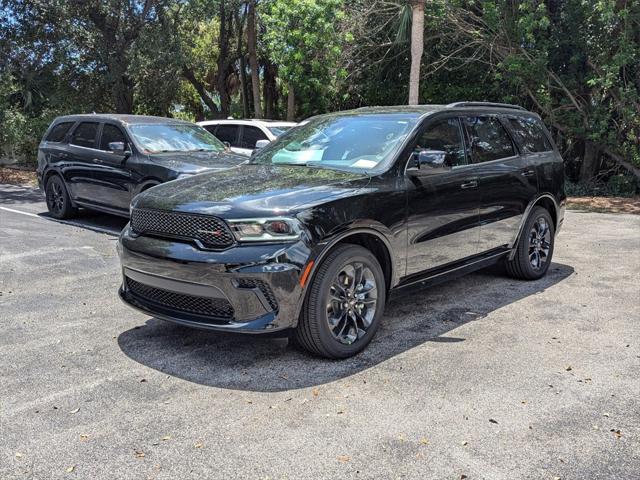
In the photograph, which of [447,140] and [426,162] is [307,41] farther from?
[426,162]

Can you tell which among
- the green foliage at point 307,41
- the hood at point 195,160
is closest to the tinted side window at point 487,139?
the hood at point 195,160

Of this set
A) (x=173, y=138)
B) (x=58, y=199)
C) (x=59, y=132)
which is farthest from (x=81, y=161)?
(x=173, y=138)

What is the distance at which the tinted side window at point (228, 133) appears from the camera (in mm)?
12289

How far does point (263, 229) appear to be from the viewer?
3.94m

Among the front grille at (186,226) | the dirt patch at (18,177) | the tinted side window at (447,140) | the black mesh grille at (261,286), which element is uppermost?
the tinted side window at (447,140)

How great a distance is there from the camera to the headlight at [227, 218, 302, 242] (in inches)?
155

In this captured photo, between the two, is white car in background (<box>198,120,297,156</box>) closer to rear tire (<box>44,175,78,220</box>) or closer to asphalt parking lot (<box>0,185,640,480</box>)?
rear tire (<box>44,175,78,220</box>)

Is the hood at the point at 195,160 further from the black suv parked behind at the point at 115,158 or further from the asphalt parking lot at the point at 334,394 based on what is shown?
the asphalt parking lot at the point at 334,394

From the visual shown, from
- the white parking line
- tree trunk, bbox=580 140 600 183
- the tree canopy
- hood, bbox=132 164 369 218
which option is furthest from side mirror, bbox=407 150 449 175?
tree trunk, bbox=580 140 600 183

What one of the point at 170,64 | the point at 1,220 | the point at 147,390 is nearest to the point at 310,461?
the point at 147,390

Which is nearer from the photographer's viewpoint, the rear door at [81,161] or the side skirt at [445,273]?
the side skirt at [445,273]

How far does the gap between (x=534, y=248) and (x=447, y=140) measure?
6.59 feet

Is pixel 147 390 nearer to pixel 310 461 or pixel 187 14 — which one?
pixel 310 461

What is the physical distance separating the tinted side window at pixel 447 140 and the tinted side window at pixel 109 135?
18.4ft
